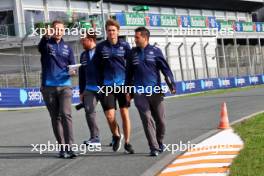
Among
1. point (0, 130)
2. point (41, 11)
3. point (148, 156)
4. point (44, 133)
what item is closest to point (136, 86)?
point (148, 156)

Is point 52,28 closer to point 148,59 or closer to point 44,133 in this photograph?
point 148,59

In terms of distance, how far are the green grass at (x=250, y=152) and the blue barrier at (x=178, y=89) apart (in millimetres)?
15171

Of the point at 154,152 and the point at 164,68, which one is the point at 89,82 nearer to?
the point at 164,68

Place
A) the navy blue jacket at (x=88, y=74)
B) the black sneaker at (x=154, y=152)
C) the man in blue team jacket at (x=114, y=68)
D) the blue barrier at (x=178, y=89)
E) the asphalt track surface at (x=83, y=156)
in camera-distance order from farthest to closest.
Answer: the blue barrier at (x=178, y=89) < the navy blue jacket at (x=88, y=74) < the man in blue team jacket at (x=114, y=68) < the black sneaker at (x=154, y=152) < the asphalt track surface at (x=83, y=156)

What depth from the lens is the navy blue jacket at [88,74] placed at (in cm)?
886

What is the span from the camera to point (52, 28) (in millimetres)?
7922

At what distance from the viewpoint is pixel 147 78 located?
794cm

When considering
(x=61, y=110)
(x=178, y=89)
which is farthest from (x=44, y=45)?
(x=178, y=89)

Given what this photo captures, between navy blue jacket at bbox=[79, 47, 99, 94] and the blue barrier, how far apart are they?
15.4 meters

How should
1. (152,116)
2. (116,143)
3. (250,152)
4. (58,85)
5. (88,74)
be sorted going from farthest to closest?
(88,74)
(116,143)
(152,116)
(58,85)
(250,152)

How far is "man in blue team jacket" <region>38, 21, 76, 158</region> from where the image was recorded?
26.0ft

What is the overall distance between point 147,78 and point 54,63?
1.33m

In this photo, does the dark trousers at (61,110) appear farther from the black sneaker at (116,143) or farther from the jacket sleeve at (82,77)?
the jacket sleeve at (82,77)

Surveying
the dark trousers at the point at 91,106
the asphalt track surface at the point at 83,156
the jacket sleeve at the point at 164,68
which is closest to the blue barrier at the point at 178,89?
the asphalt track surface at the point at 83,156
